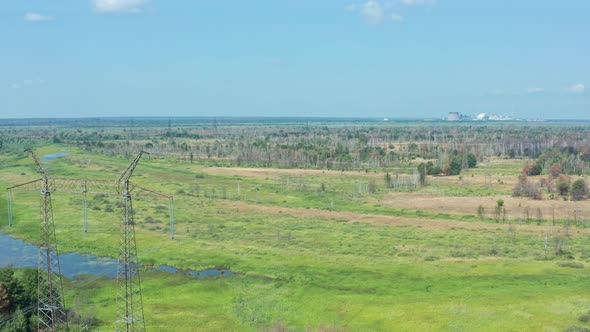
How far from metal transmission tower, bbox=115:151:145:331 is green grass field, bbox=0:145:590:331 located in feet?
3.56

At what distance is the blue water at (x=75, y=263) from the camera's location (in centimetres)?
5112

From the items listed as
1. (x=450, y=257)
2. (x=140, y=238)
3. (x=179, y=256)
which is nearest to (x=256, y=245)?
(x=179, y=256)

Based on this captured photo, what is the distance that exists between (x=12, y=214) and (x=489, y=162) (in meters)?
127

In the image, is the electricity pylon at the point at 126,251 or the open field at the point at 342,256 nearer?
the electricity pylon at the point at 126,251

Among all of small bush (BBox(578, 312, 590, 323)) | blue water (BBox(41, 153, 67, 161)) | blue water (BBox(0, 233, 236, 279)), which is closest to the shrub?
small bush (BBox(578, 312, 590, 323))

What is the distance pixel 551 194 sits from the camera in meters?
95.1

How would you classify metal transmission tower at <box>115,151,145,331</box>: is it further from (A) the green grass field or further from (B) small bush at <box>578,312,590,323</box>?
(B) small bush at <box>578,312,590,323</box>

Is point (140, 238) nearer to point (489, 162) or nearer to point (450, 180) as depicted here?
point (450, 180)

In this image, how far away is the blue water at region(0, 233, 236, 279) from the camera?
5112cm

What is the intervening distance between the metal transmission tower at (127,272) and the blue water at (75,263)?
4.28 meters

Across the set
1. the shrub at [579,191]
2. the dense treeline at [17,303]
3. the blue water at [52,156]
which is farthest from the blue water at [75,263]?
the blue water at [52,156]

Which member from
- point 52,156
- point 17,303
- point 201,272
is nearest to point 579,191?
point 201,272

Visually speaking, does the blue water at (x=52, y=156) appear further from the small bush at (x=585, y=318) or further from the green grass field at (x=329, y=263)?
the small bush at (x=585, y=318)

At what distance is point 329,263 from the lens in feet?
174
